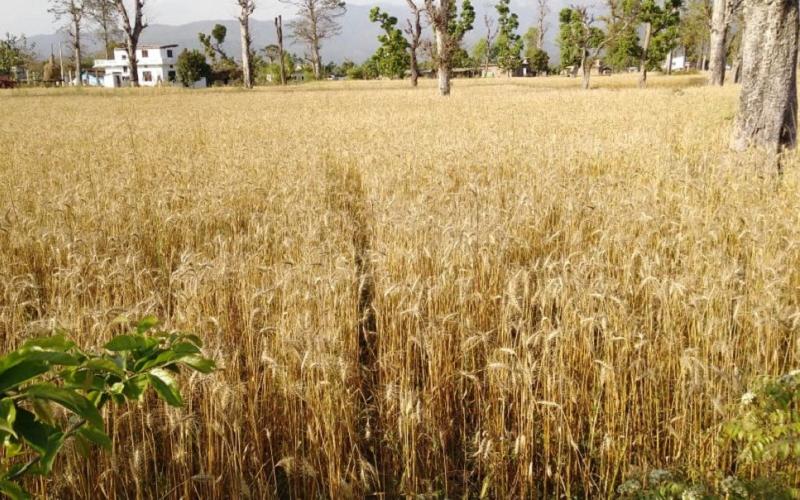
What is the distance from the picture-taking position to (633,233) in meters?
4.11

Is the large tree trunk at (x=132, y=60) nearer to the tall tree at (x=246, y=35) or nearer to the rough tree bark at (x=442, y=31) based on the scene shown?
the tall tree at (x=246, y=35)

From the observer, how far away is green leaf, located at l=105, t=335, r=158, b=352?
117 cm

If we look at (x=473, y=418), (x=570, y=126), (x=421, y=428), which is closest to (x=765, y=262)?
(x=473, y=418)

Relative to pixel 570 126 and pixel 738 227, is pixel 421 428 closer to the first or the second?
pixel 738 227

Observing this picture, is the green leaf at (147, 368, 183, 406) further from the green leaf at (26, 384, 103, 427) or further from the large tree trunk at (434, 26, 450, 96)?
the large tree trunk at (434, 26, 450, 96)

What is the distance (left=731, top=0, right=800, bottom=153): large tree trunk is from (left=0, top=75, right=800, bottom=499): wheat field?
0.73m

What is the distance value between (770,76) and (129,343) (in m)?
7.82

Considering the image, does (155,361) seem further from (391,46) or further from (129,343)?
(391,46)

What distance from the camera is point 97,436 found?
3.51ft

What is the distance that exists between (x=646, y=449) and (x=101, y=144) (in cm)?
1063

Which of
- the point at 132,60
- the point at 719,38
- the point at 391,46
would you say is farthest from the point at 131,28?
the point at 719,38

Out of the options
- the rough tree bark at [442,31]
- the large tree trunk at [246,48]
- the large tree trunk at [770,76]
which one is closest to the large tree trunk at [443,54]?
the rough tree bark at [442,31]

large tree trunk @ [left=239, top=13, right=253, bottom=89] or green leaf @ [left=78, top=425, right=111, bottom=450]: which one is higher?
large tree trunk @ [left=239, top=13, right=253, bottom=89]

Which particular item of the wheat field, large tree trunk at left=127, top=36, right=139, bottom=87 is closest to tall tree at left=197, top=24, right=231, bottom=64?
large tree trunk at left=127, top=36, right=139, bottom=87
